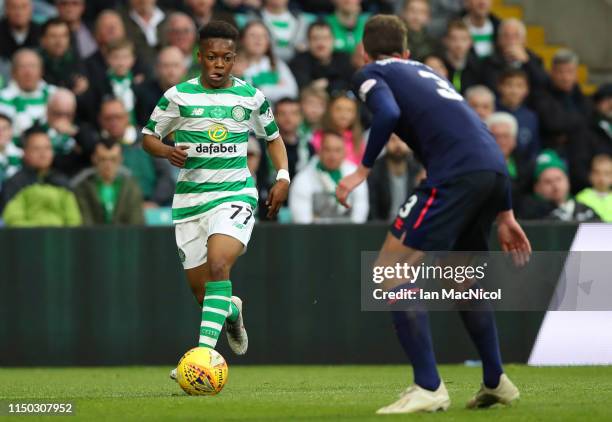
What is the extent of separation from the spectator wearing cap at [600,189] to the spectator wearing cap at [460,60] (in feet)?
7.59

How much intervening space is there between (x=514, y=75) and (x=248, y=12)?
10.8ft

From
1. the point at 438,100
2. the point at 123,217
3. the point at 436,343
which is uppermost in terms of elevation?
the point at 438,100

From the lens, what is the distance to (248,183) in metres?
9.43

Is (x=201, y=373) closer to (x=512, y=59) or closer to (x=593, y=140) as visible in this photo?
(x=593, y=140)

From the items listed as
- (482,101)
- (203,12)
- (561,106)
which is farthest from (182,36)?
(561,106)

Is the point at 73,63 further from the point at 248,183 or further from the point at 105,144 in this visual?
the point at 248,183

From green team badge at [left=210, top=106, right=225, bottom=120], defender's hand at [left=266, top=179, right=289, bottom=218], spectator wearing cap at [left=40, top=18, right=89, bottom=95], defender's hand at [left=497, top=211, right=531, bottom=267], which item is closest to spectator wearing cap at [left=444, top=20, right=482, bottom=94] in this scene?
spectator wearing cap at [left=40, top=18, right=89, bottom=95]

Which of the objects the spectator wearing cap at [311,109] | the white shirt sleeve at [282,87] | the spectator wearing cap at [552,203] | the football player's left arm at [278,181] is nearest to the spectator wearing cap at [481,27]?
the white shirt sleeve at [282,87]

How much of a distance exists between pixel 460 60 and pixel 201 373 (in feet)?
28.2

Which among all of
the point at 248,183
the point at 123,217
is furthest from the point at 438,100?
the point at 123,217

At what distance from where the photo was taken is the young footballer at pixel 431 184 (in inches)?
287

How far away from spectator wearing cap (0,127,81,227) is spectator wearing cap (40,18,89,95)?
1618 millimetres

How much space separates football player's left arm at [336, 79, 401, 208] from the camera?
284 inches

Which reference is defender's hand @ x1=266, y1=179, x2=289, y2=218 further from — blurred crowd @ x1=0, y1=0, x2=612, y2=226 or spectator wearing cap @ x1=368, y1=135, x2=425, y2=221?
spectator wearing cap @ x1=368, y1=135, x2=425, y2=221
